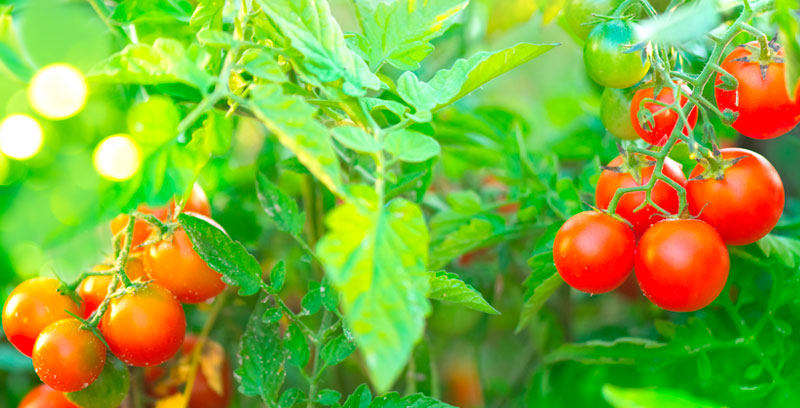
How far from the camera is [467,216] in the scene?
69cm

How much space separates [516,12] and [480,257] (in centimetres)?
35

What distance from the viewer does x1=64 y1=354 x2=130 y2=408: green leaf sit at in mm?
507

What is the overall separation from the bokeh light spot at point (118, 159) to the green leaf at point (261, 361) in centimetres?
16

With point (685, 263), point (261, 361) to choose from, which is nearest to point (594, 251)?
point (685, 263)

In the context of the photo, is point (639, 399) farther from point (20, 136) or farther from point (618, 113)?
point (20, 136)

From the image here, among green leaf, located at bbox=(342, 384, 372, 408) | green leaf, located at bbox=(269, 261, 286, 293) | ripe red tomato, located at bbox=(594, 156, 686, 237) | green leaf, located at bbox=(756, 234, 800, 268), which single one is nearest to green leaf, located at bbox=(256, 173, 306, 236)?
green leaf, located at bbox=(269, 261, 286, 293)

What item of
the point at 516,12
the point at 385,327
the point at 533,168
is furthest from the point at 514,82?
the point at 385,327

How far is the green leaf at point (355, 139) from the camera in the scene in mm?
349

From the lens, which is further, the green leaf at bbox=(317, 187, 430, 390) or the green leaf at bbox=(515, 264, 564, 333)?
the green leaf at bbox=(515, 264, 564, 333)

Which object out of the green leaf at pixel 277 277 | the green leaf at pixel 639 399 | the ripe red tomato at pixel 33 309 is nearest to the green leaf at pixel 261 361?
the green leaf at pixel 277 277

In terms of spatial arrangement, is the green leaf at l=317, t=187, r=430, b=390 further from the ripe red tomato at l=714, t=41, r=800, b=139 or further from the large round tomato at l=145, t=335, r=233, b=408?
the large round tomato at l=145, t=335, r=233, b=408

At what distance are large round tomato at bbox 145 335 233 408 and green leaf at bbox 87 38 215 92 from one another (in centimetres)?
44

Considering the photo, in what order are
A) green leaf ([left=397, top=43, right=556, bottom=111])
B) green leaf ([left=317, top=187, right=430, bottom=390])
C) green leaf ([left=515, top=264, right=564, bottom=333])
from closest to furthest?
green leaf ([left=317, top=187, right=430, bottom=390])
green leaf ([left=397, top=43, right=556, bottom=111])
green leaf ([left=515, top=264, right=564, bottom=333])

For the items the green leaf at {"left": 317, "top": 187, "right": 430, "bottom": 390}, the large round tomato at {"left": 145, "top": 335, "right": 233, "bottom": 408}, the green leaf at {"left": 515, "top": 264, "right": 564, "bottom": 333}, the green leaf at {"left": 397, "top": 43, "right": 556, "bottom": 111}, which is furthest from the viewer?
the large round tomato at {"left": 145, "top": 335, "right": 233, "bottom": 408}
